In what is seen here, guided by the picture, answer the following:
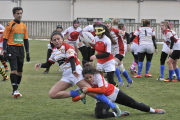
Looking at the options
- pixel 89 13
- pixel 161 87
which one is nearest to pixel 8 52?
pixel 161 87

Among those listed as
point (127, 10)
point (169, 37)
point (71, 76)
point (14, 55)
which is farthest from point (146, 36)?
point (127, 10)

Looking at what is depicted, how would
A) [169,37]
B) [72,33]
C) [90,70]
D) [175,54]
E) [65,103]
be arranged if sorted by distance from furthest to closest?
[72,33], [175,54], [169,37], [65,103], [90,70]

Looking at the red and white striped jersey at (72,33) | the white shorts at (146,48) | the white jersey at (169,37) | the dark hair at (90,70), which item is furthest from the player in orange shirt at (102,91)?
the red and white striped jersey at (72,33)

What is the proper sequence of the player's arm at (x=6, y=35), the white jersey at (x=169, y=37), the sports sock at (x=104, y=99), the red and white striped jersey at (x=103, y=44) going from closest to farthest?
1. the sports sock at (x=104, y=99)
2. the red and white striped jersey at (x=103, y=44)
3. the player's arm at (x=6, y=35)
4. the white jersey at (x=169, y=37)

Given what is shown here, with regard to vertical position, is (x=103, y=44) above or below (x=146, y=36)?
below

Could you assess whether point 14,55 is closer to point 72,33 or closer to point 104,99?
point 104,99

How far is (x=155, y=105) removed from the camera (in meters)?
A: 7.14

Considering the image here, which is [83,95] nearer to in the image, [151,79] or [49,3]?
[151,79]

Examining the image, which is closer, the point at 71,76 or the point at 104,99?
the point at 104,99

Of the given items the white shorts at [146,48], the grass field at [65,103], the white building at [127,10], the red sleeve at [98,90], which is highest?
the white building at [127,10]

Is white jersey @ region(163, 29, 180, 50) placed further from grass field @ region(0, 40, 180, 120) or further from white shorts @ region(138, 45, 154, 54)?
grass field @ region(0, 40, 180, 120)

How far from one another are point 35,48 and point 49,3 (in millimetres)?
15333

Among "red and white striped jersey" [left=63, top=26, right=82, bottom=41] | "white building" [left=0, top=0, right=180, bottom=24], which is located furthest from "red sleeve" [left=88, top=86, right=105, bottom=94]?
"white building" [left=0, top=0, right=180, bottom=24]

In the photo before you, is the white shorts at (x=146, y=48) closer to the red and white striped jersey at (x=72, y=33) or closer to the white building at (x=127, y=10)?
the red and white striped jersey at (x=72, y=33)
